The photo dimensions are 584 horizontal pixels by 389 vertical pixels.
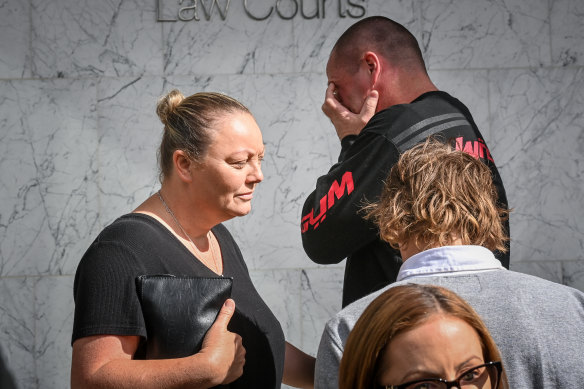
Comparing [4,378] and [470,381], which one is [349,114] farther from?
[4,378]

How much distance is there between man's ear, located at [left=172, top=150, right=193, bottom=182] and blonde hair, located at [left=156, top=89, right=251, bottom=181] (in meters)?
0.02

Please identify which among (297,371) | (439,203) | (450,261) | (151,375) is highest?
(439,203)

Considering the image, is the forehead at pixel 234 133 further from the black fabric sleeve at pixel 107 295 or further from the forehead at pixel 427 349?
the forehead at pixel 427 349

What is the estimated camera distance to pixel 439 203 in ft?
5.90

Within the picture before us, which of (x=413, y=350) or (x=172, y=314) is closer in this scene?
(x=413, y=350)

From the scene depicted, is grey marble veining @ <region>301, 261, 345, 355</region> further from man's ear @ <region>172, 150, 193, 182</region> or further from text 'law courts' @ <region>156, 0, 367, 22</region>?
man's ear @ <region>172, 150, 193, 182</region>

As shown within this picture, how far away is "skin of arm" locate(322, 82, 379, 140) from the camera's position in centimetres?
274

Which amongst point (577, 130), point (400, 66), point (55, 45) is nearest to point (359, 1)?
point (577, 130)

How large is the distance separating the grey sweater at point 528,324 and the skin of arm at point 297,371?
958mm

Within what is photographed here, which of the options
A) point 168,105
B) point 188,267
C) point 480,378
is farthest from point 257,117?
point 480,378

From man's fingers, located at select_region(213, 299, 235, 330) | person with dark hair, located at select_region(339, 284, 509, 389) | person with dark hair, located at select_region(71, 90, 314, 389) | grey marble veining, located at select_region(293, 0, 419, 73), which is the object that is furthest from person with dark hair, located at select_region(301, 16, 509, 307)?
grey marble veining, located at select_region(293, 0, 419, 73)

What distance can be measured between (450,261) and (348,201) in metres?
0.66

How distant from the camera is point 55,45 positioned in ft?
17.1

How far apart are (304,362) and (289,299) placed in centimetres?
255
